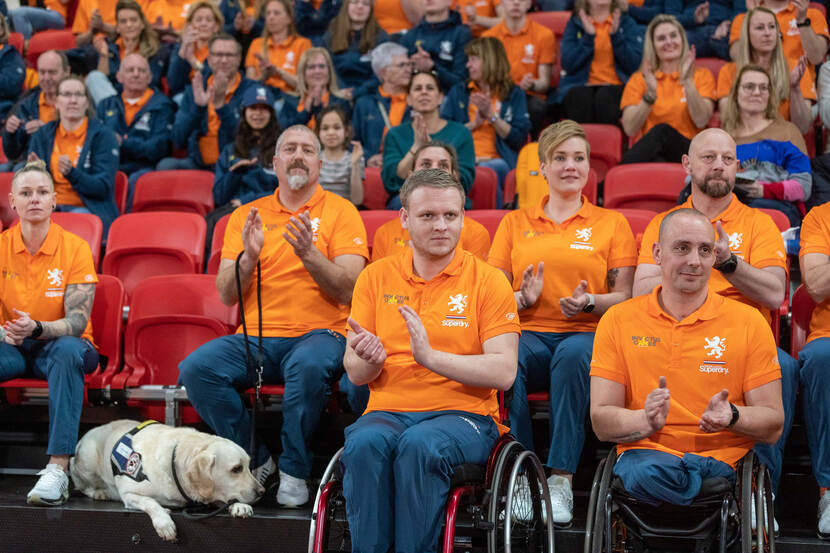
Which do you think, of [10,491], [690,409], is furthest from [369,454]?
[10,491]

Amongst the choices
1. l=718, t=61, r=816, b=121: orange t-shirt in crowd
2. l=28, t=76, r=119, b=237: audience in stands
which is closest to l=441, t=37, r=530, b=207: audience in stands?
l=718, t=61, r=816, b=121: orange t-shirt in crowd

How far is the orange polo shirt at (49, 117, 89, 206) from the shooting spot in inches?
228

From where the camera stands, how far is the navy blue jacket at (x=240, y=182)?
17.8 ft

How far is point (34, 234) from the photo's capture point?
4352mm

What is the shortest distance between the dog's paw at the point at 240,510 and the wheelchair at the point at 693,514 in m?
1.29

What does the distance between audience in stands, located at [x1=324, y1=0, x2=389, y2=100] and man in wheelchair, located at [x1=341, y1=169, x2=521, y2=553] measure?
3715 millimetres

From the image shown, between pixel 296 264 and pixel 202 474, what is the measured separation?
92 cm

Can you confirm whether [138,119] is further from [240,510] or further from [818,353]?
[818,353]

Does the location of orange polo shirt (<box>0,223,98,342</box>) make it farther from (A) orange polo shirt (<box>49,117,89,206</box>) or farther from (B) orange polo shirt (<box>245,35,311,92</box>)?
(B) orange polo shirt (<box>245,35,311,92</box>)

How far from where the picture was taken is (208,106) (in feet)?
21.1

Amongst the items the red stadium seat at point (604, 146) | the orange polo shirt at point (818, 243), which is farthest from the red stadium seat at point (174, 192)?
the orange polo shirt at point (818, 243)

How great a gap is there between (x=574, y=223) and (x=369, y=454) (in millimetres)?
1466

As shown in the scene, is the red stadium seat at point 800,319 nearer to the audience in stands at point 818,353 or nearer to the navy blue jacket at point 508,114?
the audience in stands at point 818,353

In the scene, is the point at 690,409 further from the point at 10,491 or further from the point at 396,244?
the point at 10,491
